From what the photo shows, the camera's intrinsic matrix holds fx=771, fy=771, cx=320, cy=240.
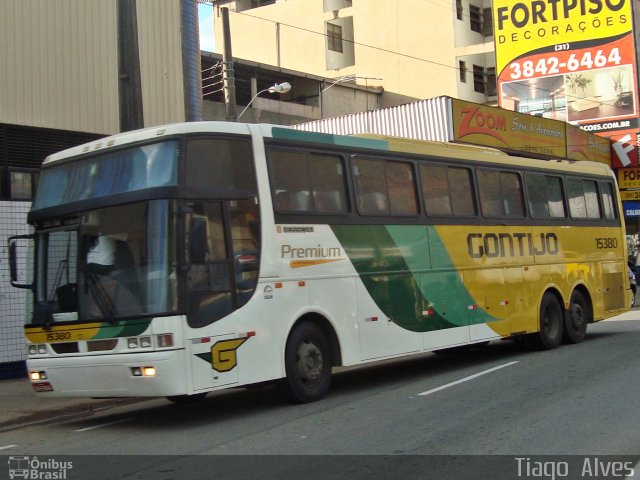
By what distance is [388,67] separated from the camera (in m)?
47.5

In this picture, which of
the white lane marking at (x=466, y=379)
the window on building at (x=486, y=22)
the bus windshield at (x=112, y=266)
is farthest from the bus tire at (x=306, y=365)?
the window on building at (x=486, y=22)

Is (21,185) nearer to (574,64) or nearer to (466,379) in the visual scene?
(466,379)

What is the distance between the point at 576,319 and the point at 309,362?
7720mm

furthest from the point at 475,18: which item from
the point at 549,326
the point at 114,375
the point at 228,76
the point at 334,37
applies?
the point at 114,375

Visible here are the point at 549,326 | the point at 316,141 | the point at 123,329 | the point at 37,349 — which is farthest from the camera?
the point at 549,326

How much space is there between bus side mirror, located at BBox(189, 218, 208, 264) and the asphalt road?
6.30 feet

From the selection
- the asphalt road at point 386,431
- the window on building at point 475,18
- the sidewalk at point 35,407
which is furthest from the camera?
the window on building at point 475,18

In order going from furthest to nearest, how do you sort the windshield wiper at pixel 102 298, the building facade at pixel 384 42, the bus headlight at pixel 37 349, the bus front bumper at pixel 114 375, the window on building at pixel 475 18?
1. the window on building at pixel 475 18
2. the building facade at pixel 384 42
3. the bus headlight at pixel 37 349
4. the windshield wiper at pixel 102 298
5. the bus front bumper at pixel 114 375

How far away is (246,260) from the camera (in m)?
9.10

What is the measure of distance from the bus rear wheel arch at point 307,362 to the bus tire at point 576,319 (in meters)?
6.82

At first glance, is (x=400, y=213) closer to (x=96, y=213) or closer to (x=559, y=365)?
(x=559, y=365)

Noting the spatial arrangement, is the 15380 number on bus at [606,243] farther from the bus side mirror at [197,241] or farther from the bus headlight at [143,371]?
the bus headlight at [143,371]

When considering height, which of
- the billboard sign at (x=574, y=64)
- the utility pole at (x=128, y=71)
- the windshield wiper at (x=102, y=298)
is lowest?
the windshield wiper at (x=102, y=298)

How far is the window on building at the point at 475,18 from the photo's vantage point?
47.1m
